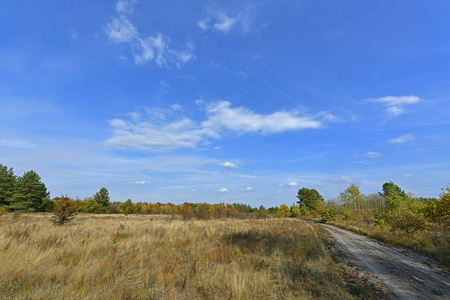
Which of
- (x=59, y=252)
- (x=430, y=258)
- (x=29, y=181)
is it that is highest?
(x=29, y=181)

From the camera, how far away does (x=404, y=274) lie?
8.16 m

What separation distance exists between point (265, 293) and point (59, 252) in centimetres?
788

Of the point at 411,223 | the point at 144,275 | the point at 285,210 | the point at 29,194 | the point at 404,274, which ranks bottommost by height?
the point at 404,274

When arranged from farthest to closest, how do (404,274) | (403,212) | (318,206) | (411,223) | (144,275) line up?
1. (318,206)
2. (403,212)
3. (411,223)
4. (404,274)
5. (144,275)

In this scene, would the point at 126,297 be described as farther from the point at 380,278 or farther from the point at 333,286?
the point at 380,278

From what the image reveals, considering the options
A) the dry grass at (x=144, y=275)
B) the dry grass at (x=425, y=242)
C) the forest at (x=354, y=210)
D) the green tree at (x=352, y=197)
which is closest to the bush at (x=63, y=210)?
the forest at (x=354, y=210)

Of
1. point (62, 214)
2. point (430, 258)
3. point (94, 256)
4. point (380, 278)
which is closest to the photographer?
point (380, 278)

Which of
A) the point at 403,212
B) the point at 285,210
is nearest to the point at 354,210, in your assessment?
the point at 403,212

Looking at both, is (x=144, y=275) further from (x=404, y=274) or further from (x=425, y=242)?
(x=425, y=242)

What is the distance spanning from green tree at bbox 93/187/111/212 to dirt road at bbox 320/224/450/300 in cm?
7531

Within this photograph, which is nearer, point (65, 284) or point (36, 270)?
point (65, 284)

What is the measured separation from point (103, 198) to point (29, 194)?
62.2 ft

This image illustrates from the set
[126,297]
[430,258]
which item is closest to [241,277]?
[126,297]

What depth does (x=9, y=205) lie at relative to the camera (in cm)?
5472
